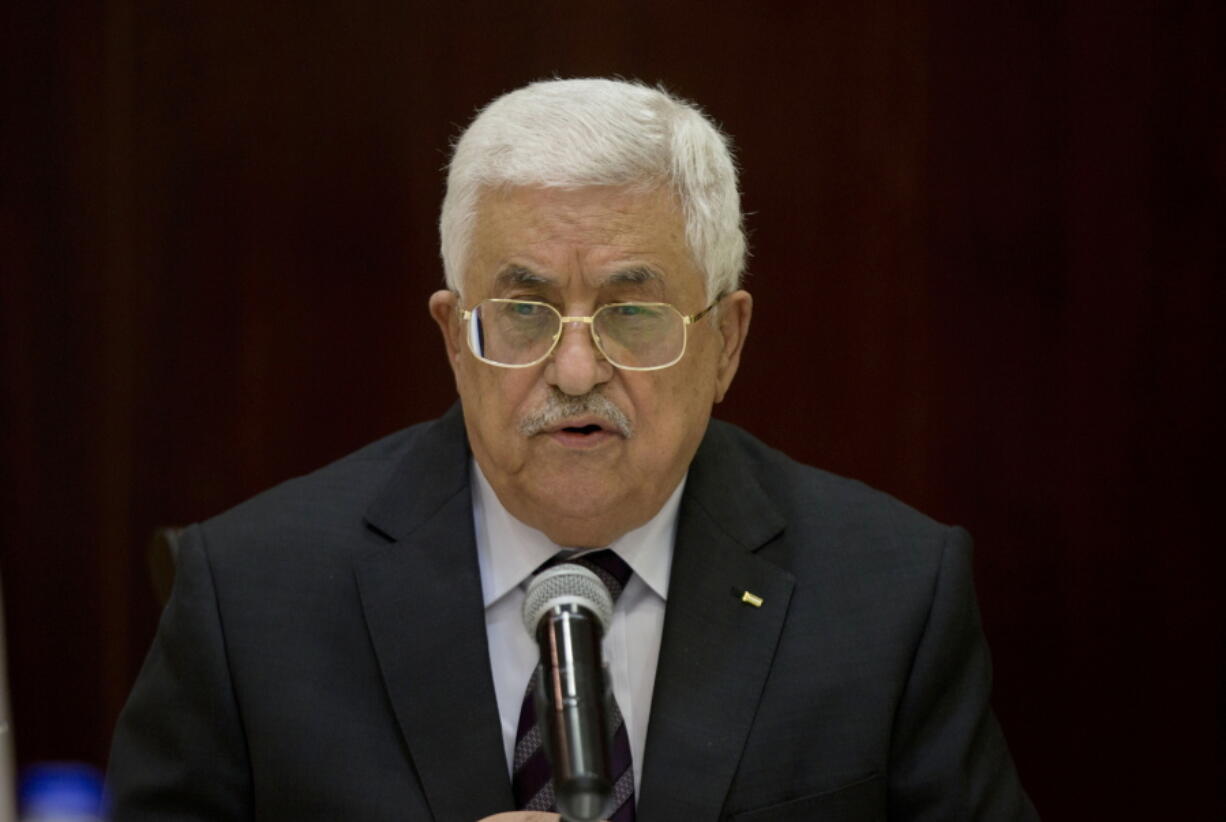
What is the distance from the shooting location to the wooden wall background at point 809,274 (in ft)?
10.1

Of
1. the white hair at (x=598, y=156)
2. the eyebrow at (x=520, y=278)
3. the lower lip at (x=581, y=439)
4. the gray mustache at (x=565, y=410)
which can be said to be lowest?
the lower lip at (x=581, y=439)

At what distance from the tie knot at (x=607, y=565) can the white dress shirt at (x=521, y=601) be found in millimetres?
10

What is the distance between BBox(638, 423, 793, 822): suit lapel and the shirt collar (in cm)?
3

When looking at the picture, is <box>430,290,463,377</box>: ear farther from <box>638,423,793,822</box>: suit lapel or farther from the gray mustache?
<box>638,423,793,822</box>: suit lapel

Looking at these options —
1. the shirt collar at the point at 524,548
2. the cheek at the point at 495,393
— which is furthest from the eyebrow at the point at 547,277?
the shirt collar at the point at 524,548

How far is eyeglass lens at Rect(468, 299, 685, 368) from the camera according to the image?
212 cm

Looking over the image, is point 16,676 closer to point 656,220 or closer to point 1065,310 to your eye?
point 656,220

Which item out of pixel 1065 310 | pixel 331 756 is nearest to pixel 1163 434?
pixel 1065 310

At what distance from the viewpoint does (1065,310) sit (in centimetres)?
308

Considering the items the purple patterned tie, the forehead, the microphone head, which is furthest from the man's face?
the microphone head

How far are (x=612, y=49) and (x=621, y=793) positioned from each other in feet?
5.11

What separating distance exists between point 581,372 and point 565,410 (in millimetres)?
64

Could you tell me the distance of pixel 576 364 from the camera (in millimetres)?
2080

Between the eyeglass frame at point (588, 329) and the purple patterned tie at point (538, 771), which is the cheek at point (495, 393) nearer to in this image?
the eyeglass frame at point (588, 329)
